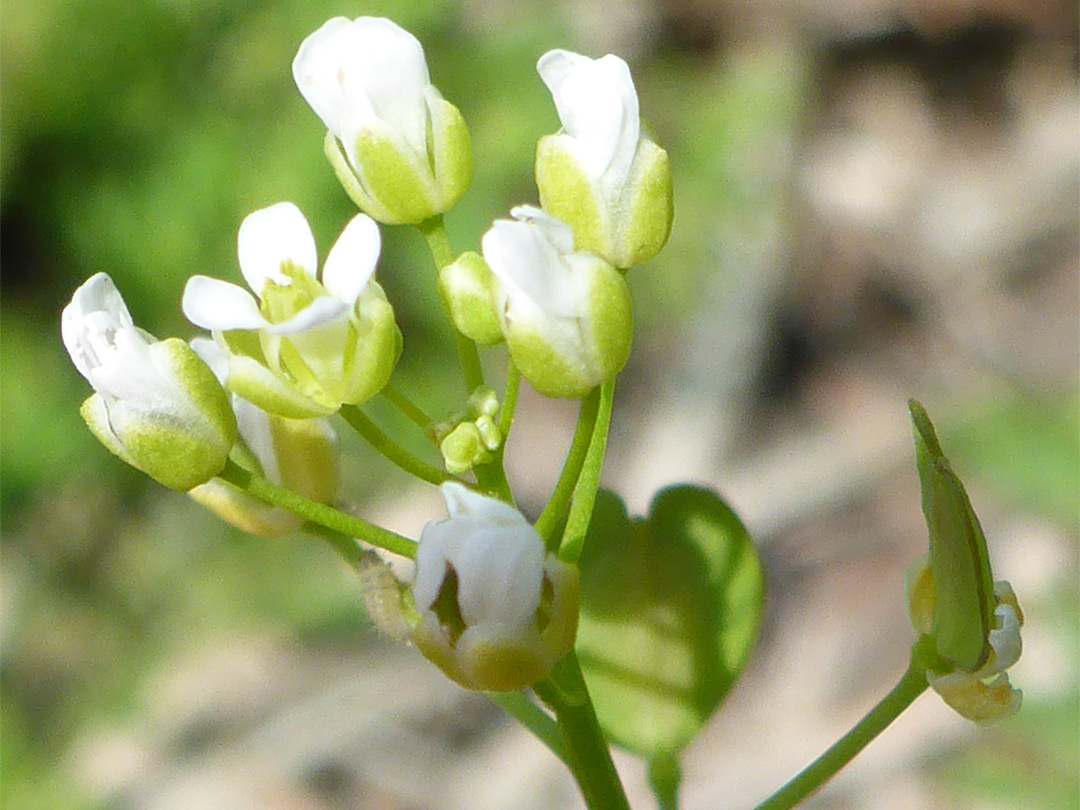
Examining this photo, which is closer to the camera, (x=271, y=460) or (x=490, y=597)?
(x=490, y=597)

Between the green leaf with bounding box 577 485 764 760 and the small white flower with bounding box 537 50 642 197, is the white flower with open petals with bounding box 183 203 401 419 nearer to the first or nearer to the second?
the small white flower with bounding box 537 50 642 197

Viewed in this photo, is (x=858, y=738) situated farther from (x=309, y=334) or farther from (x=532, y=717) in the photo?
(x=309, y=334)

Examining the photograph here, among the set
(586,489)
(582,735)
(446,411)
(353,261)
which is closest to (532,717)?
(582,735)

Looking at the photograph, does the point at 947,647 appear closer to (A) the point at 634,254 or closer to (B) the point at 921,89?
(A) the point at 634,254

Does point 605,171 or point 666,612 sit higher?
point 605,171

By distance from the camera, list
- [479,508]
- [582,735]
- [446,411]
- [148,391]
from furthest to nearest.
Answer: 1. [446,411]
2. [582,735]
3. [148,391]
4. [479,508]

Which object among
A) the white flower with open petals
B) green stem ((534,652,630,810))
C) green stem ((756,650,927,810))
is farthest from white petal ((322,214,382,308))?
green stem ((756,650,927,810))
